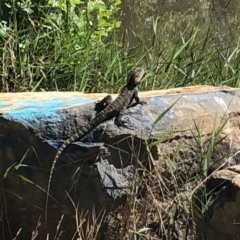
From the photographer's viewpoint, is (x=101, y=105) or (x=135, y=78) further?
(x=135, y=78)

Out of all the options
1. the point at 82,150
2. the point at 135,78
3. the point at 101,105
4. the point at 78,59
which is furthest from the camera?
the point at 78,59

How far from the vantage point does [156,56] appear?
5.68 m

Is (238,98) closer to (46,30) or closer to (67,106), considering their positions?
(67,106)

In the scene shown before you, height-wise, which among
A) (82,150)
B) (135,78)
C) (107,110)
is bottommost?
(82,150)

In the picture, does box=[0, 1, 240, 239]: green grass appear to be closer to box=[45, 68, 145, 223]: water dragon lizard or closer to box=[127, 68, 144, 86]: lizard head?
box=[127, 68, 144, 86]: lizard head

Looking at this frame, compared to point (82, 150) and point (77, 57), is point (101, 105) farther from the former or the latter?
point (77, 57)

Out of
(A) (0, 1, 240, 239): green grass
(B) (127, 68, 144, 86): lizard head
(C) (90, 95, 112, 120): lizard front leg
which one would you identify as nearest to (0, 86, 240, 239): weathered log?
(C) (90, 95, 112, 120): lizard front leg

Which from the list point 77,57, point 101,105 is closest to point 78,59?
Result: point 77,57

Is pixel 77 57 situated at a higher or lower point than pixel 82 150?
higher

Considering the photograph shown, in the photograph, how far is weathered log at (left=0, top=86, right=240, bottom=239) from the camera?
3.43 m

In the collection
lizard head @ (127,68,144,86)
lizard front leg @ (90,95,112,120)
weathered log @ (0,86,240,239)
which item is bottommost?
weathered log @ (0,86,240,239)

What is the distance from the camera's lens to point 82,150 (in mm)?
3436

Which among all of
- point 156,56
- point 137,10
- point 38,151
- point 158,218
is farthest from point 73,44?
point 137,10

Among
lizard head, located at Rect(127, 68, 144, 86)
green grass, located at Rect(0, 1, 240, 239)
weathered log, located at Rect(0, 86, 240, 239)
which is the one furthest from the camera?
green grass, located at Rect(0, 1, 240, 239)
